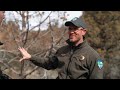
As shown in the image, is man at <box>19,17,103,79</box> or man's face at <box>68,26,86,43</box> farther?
man's face at <box>68,26,86,43</box>

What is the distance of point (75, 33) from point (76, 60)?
0.24 m

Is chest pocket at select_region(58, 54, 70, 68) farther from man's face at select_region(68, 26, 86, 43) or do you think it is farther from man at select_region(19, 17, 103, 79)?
man's face at select_region(68, 26, 86, 43)

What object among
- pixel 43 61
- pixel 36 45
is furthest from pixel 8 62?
pixel 43 61

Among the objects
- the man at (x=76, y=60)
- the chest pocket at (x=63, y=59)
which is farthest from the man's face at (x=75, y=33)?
the chest pocket at (x=63, y=59)

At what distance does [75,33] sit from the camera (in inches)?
108

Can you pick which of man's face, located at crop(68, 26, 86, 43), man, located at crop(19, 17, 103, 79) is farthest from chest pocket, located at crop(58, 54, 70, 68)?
man's face, located at crop(68, 26, 86, 43)

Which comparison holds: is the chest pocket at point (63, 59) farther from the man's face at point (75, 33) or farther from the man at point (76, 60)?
the man's face at point (75, 33)

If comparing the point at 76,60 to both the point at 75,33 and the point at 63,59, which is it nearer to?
the point at 63,59

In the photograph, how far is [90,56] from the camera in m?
2.65

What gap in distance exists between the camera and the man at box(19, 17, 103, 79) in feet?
8.49

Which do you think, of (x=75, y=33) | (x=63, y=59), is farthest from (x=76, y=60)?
(x=75, y=33)

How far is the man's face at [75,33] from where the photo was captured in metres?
2.72

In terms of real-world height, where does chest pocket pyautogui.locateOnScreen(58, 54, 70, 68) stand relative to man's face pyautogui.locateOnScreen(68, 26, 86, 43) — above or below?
below
